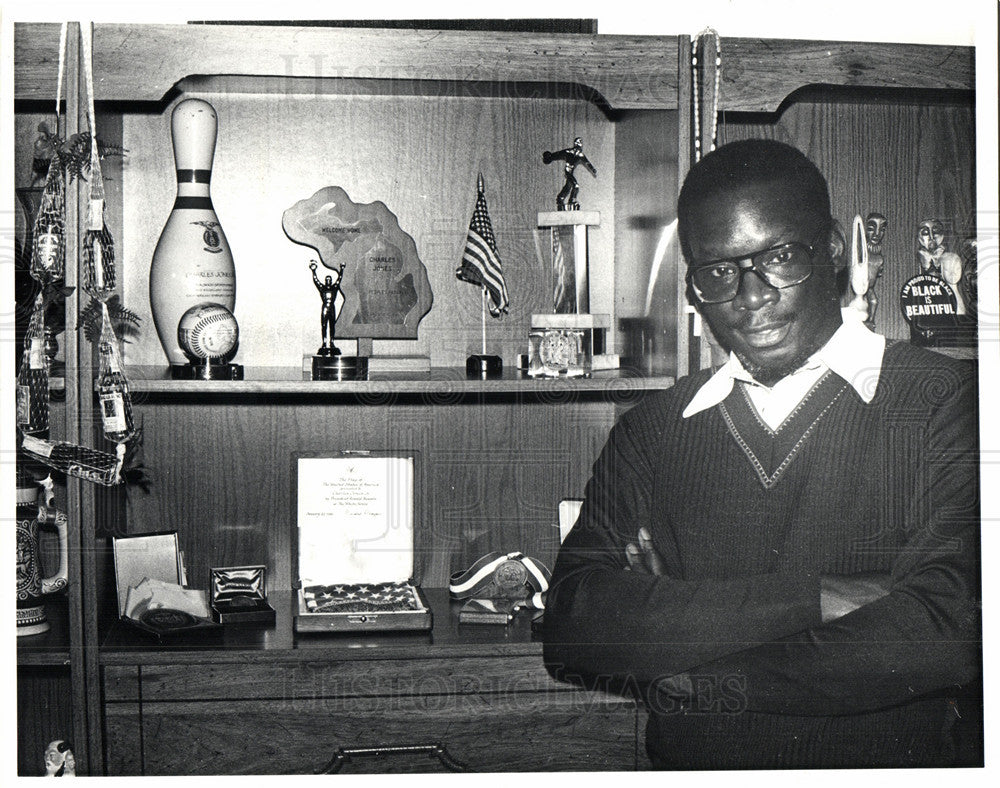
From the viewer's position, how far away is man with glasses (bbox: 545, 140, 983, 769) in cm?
176

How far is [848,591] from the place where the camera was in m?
1.75

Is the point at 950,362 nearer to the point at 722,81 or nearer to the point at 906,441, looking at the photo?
the point at 906,441

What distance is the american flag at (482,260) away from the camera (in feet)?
6.55

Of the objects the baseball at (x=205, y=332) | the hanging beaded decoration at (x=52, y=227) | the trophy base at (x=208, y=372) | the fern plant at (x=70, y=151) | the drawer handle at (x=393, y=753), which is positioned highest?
the fern plant at (x=70, y=151)

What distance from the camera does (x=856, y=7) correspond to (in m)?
1.80

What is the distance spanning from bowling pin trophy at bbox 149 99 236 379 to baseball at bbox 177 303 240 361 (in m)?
0.03

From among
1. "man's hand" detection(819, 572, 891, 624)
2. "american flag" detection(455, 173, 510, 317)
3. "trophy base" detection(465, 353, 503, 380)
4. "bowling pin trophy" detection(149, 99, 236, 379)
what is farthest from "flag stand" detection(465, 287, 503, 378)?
"man's hand" detection(819, 572, 891, 624)

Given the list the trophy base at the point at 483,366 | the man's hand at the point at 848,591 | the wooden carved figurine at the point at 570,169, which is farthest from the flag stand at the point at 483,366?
the man's hand at the point at 848,591

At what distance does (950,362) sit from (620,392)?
1.84 ft

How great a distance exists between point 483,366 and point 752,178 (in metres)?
0.56

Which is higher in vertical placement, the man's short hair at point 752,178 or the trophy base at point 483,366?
the man's short hair at point 752,178

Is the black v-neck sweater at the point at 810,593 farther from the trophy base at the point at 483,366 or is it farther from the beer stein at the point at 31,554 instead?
the beer stein at the point at 31,554

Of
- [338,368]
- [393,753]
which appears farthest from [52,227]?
[393,753]

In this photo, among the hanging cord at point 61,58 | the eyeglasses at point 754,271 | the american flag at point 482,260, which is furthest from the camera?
the american flag at point 482,260
